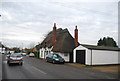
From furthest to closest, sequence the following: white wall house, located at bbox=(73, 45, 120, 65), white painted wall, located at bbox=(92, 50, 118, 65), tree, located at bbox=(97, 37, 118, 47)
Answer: tree, located at bbox=(97, 37, 118, 47) < white painted wall, located at bbox=(92, 50, 118, 65) < white wall house, located at bbox=(73, 45, 120, 65)

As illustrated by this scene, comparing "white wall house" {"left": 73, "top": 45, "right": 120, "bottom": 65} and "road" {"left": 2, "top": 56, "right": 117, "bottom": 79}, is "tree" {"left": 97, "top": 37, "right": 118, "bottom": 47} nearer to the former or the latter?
"white wall house" {"left": 73, "top": 45, "right": 120, "bottom": 65}

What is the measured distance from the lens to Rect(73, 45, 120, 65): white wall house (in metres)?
23.6

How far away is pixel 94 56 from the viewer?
23906 mm

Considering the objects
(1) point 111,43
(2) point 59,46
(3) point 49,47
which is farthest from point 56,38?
(1) point 111,43

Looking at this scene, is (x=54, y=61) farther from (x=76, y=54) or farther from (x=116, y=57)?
(x=116, y=57)

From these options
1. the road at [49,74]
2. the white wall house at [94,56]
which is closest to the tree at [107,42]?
the white wall house at [94,56]

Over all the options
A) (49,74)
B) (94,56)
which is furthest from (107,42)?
(49,74)

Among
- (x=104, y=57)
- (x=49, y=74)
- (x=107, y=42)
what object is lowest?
(x=49, y=74)

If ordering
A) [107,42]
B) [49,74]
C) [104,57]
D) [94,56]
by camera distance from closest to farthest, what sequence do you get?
[49,74]
[94,56]
[104,57]
[107,42]

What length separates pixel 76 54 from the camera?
2694 cm

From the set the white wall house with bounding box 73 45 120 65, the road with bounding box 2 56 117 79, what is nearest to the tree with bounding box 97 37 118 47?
the white wall house with bounding box 73 45 120 65

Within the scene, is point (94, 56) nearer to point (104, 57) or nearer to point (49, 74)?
point (104, 57)

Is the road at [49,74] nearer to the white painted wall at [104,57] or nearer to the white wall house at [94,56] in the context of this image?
the white wall house at [94,56]

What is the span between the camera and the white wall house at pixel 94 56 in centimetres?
2364
